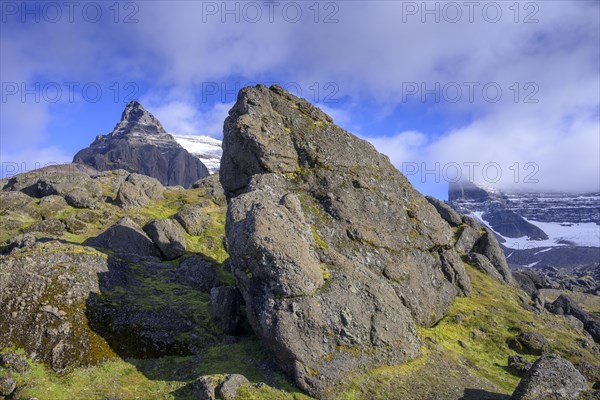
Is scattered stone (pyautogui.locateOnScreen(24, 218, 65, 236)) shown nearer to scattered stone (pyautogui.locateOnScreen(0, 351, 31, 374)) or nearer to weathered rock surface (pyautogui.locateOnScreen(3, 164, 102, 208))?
weathered rock surface (pyautogui.locateOnScreen(3, 164, 102, 208))

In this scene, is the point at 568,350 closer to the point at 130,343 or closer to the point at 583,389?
the point at 583,389

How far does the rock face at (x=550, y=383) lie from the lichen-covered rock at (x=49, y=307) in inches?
908

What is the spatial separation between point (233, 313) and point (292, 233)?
692 centimetres

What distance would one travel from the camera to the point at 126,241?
142 feet

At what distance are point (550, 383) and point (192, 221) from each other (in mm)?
46827

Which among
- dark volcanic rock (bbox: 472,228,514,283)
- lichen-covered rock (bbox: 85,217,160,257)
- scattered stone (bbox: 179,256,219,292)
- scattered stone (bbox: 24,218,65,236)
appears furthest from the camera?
dark volcanic rock (bbox: 472,228,514,283)

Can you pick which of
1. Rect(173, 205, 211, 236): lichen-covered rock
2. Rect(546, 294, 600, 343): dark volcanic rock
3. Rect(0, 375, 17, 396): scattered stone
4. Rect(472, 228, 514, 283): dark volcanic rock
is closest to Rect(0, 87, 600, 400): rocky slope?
Rect(0, 375, 17, 396): scattered stone

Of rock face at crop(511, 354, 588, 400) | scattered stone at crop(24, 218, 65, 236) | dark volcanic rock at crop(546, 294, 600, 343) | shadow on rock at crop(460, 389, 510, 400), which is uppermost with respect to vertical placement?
scattered stone at crop(24, 218, 65, 236)

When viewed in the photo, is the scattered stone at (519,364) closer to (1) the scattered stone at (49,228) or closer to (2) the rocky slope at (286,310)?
(2) the rocky slope at (286,310)

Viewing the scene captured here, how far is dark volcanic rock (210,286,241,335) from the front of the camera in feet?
86.3

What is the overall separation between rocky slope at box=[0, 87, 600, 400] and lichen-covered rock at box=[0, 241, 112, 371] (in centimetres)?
7

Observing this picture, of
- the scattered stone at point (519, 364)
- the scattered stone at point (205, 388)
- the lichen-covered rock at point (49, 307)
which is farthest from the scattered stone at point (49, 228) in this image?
the scattered stone at point (519, 364)

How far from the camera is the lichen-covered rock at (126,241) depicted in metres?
42.8

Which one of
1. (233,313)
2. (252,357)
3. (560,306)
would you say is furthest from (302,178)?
(560,306)
